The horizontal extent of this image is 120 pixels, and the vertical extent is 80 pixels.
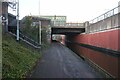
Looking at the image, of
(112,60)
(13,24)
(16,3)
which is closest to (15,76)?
(112,60)

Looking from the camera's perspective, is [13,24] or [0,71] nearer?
[0,71]

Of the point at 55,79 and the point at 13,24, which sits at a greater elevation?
the point at 13,24

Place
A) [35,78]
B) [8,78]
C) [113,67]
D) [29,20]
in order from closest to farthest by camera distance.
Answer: [8,78], [35,78], [113,67], [29,20]

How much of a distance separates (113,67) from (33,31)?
20.0 metres

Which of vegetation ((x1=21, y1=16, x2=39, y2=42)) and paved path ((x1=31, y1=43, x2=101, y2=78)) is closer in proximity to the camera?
paved path ((x1=31, y1=43, x2=101, y2=78))

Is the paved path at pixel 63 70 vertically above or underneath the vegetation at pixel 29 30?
underneath

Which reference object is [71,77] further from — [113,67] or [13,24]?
[13,24]

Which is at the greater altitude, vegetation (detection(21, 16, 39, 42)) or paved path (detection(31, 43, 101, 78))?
vegetation (detection(21, 16, 39, 42))

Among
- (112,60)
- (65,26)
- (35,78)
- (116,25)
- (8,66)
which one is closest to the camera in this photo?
(8,66)

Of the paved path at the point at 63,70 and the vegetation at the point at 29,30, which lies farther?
the vegetation at the point at 29,30

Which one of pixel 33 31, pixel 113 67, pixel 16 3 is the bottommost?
pixel 113 67

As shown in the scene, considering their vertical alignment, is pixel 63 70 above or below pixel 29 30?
below

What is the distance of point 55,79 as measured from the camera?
49.4 feet

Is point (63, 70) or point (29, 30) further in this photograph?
point (29, 30)
